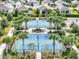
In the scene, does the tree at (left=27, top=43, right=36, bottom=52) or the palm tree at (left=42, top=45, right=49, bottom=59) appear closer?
the palm tree at (left=42, top=45, right=49, bottom=59)

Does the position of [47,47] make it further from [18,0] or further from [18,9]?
[18,0]

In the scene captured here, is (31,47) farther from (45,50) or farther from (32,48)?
(45,50)

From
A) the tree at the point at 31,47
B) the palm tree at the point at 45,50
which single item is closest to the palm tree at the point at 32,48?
the tree at the point at 31,47

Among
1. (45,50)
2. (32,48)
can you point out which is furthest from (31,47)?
(45,50)

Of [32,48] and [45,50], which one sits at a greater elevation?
[32,48]

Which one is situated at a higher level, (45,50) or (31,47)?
(31,47)

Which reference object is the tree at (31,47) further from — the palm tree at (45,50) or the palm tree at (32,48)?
the palm tree at (45,50)

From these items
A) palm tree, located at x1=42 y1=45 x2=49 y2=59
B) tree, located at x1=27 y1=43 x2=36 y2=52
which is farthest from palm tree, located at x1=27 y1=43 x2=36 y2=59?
palm tree, located at x1=42 y1=45 x2=49 y2=59

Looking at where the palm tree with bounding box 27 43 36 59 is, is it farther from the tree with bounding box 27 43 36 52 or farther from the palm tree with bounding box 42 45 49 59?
the palm tree with bounding box 42 45 49 59

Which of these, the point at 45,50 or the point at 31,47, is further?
the point at 45,50

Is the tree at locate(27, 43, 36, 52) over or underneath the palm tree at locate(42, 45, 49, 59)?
over

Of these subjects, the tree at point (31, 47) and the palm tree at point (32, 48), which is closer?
the palm tree at point (32, 48)

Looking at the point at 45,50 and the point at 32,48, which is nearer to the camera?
the point at 32,48

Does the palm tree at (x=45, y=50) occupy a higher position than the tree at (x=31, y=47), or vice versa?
the tree at (x=31, y=47)
